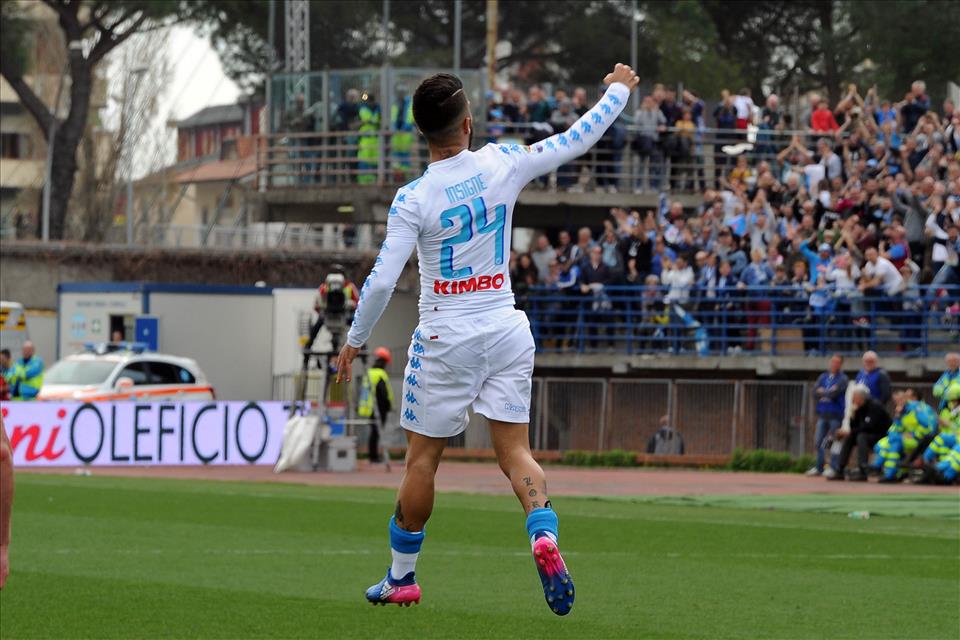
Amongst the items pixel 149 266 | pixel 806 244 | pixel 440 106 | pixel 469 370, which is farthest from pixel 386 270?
pixel 149 266

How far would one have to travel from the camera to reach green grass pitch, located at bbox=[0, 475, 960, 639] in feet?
38.1

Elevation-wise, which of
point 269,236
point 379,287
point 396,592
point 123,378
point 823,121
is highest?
point 823,121

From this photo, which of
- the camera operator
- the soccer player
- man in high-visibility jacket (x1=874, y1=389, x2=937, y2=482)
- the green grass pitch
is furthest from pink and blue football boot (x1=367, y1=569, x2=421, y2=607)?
man in high-visibility jacket (x1=874, y1=389, x2=937, y2=482)

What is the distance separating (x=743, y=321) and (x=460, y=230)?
83.2 feet

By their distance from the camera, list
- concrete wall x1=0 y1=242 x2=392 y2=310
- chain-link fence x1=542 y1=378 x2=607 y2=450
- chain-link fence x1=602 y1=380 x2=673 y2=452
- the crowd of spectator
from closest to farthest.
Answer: the crowd of spectator
chain-link fence x1=602 y1=380 x2=673 y2=452
chain-link fence x1=542 y1=378 x2=607 y2=450
concrete wall x1=0 y1=242 x2=392 y2=310

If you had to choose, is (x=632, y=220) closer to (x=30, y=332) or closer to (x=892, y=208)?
(x=892, y=208)

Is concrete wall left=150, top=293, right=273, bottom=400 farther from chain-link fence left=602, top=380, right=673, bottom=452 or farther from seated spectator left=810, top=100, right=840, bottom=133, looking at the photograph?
seated spectator left=810, top=100, right=840, bottom=133

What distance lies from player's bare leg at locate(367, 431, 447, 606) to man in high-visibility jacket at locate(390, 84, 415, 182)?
30548mm

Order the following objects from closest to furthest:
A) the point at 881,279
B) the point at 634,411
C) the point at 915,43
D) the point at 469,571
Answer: the point at 469,571
the point at 881,279
the point at 634,411
the point at 915,43

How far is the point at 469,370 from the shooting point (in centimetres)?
816

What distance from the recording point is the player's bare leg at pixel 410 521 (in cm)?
840

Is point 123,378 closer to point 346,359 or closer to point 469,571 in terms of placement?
point 469,571

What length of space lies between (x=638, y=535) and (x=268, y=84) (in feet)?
86.9

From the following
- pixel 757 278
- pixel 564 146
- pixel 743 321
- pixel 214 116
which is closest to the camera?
pixel 564 146
